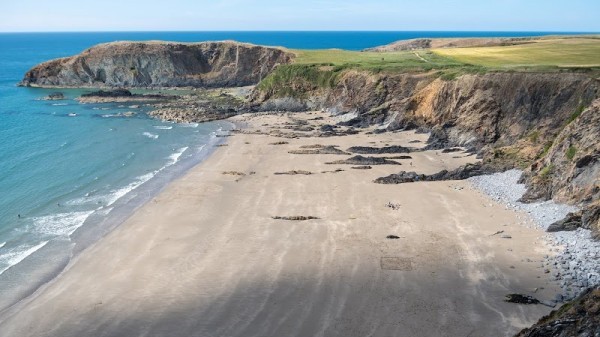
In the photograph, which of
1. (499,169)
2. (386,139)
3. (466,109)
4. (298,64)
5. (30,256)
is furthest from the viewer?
(298,64)

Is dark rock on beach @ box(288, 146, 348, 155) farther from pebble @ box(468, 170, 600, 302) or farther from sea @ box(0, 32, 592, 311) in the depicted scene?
pebble @ box(468, 170, 600, 302)

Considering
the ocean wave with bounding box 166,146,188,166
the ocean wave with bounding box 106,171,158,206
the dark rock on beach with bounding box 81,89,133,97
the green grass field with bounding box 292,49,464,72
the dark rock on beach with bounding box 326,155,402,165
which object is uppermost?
the green grass field with bounding box 292,49,464,72

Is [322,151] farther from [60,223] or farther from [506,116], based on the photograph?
[60,223]

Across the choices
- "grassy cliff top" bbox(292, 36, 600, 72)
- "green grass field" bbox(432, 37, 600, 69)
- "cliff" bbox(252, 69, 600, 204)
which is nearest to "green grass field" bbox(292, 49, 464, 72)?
"grassy cliff top" bbox(292, 36, 600, 72)

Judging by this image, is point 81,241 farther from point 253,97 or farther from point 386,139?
point 253,97

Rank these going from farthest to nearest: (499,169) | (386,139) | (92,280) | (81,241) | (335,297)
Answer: (386,139)
(499,169)
(81,241)
(92,280)
(335,297)

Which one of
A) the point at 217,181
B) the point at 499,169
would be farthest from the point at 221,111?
the point at 499,169

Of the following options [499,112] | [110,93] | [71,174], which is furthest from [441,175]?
[110,93]
